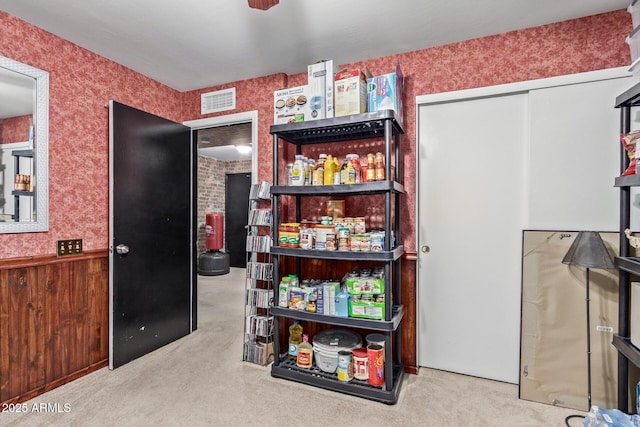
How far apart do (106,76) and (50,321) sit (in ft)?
6.71

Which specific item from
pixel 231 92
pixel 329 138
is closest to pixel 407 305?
pixel 329 138

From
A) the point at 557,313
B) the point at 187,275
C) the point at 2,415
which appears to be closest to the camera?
the point at 2,415

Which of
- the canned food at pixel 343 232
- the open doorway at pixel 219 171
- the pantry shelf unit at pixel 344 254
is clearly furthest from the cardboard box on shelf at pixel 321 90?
the open doorway at pixel 219 171

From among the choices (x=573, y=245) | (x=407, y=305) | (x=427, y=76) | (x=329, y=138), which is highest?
(x=427, y=76)

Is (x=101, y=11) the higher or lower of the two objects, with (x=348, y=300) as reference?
higher

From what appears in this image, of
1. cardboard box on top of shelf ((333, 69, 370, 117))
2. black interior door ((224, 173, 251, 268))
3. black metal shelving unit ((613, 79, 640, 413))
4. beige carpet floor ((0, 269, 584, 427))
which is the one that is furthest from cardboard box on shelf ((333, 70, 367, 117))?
black interior door ((224, 173, 251, 268))

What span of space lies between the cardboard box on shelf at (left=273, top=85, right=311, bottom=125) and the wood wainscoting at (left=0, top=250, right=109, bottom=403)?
193 cm

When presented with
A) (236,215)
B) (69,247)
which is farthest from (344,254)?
(236,215)

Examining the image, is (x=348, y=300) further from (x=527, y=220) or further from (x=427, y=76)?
(x=427, y=76)

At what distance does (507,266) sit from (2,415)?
3.61 meters

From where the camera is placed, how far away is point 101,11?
6.84 feet

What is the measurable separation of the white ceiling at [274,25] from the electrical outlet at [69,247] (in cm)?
158

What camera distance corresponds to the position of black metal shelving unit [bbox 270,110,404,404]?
A: 216cm

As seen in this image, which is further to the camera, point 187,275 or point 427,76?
point 187,275
